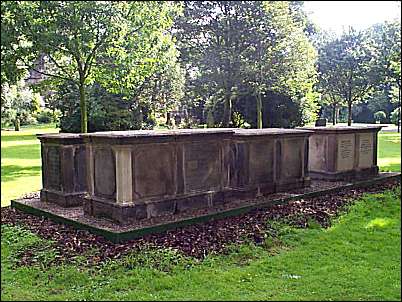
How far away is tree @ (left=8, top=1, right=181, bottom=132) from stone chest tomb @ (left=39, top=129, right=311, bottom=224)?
962mm

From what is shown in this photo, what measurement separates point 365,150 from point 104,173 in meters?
4.81

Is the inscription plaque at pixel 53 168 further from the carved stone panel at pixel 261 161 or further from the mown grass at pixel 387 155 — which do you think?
the mown grass at pixel 387 155

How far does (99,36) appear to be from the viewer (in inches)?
197

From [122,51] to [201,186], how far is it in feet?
6.51

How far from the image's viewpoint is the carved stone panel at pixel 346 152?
7.95 m

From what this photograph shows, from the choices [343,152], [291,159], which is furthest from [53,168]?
[343,152]

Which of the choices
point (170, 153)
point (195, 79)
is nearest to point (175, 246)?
point (170, 153)

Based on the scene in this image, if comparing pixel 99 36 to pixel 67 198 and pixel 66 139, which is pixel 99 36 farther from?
pixel 67 198

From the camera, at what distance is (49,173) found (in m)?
6.57

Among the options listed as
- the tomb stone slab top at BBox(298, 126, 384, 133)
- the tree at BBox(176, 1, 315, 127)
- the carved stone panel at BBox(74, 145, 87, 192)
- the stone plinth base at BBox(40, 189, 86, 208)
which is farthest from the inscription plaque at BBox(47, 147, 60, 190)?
the tomb stone slab top at BBox(298, 126, 384, 133)

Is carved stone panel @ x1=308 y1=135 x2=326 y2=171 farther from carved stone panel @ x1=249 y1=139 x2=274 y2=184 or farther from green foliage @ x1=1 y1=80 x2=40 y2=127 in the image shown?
green foliage @ x1=1 y1=80 x2=40 y2=127

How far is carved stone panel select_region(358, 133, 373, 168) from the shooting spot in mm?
8312

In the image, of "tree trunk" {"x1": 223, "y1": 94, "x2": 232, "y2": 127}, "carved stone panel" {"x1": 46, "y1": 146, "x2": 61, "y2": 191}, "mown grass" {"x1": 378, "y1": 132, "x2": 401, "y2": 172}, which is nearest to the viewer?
"carved stone panel" {"x1": 46, "y1": 146, "x2": 61, "y2": 191}

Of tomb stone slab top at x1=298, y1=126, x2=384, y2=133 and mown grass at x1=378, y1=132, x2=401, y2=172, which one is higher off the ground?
tomb stone slab top at x1=298, y1=126, x2=384, y2=133
